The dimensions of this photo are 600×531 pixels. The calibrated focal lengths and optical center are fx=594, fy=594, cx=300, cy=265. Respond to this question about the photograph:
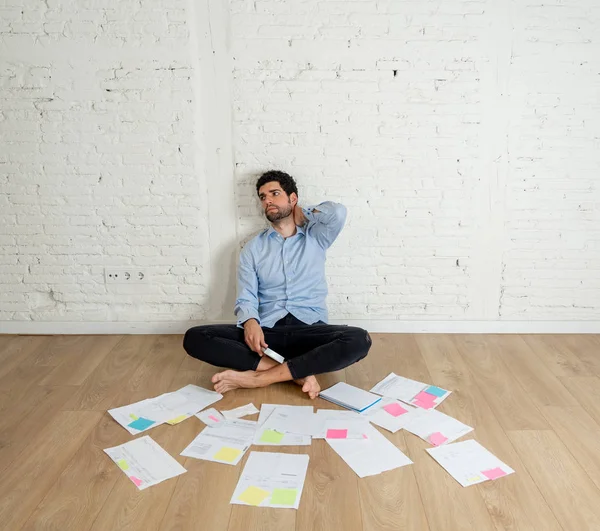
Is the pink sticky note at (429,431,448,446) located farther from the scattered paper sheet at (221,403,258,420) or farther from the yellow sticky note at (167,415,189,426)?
the yellow sticky note at (167,415,189,426)

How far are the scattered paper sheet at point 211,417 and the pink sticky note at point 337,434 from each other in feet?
1.55

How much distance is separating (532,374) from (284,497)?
1599mm

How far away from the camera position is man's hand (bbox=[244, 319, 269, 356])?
292 cm

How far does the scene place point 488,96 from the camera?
3.26 m

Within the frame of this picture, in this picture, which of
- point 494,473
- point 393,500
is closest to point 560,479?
point 494,473

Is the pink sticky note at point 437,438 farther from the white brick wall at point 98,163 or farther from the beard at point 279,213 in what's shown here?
the white brick wall at point 98,163

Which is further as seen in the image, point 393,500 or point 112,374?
point 112,374

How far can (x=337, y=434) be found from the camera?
2.47 meters

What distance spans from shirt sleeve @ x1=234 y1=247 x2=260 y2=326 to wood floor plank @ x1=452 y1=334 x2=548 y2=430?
119 centimetres

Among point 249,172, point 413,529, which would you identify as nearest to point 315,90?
point 249,172

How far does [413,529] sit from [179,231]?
2147 mm

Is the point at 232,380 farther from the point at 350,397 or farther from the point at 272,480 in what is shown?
the point at 272,480

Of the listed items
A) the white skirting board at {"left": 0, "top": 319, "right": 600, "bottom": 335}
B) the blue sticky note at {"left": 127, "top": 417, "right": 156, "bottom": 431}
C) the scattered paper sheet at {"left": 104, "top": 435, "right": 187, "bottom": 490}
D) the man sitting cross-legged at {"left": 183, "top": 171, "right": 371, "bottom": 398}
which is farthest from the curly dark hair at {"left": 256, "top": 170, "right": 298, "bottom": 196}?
the scattered paper sheet at {"left": 104, "top": 435, "right": 187, "bottom": 490}

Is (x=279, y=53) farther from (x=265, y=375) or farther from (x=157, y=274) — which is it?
(x=265, y=375)
